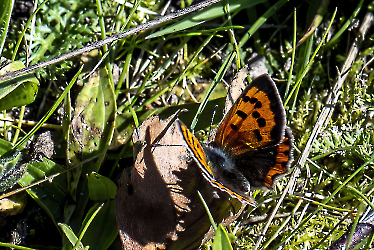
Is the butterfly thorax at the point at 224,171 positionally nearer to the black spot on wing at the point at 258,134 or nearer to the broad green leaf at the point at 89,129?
the black spot on wing at the point at 258,134

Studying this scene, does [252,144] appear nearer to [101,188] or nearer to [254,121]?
[254,121]

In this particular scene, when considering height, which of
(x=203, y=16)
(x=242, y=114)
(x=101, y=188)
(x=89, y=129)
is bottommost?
(x=101, y=188)

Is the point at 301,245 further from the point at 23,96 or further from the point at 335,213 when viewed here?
the point at 23,96

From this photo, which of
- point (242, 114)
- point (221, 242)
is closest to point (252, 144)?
point (242, 114)

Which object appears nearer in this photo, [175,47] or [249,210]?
[249,210]

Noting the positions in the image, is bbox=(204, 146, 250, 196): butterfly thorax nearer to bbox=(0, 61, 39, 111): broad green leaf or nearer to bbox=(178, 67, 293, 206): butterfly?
bbox=(178, 67, 293, 206): butterfly

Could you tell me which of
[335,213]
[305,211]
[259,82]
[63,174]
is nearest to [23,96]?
[63,174]

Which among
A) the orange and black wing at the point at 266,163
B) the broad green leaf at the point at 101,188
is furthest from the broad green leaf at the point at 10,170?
the orange and black wing at the point at 266,163
